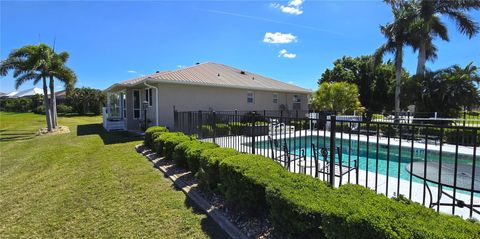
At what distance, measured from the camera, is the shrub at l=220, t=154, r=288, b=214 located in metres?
3.37

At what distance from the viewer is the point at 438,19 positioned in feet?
60.0

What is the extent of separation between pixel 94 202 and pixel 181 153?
2.11 metres

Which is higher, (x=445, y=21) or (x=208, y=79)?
(x=445, y=21)

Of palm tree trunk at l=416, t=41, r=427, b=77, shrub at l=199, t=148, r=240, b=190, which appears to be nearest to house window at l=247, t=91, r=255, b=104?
palm tree trunk at l=416, t=41, r=427, b=77

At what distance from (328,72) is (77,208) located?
115ft

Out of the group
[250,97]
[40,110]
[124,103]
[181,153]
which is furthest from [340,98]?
[40,110]

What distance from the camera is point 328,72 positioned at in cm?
3481

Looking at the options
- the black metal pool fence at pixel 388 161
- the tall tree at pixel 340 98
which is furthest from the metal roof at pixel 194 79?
the black metal pool fence at pixel 388 161

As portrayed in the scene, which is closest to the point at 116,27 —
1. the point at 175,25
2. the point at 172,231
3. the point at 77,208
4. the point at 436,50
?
the point at 175,25

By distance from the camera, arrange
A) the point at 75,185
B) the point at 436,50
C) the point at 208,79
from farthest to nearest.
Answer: the point at 436,50 → the point at 208,79 → the point at 75,185

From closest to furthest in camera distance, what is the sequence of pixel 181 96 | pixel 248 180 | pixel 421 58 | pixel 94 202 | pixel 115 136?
1. pixel 248 180
2. pixel 94 202
3. pixel 115 136
4. pixel 181 96
5. pixel 421 58

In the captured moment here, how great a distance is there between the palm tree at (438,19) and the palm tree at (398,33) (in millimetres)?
629

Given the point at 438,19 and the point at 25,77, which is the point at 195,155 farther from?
the point at 438,19

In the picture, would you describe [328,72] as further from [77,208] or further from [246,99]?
[77,208]
